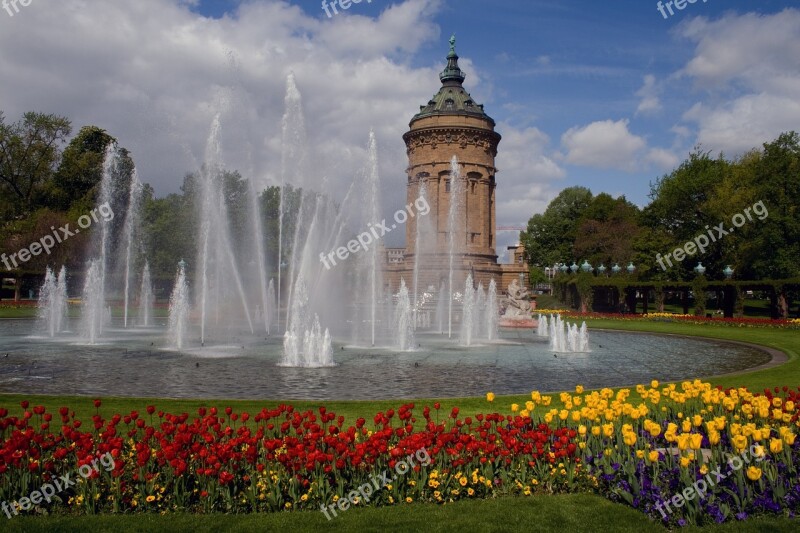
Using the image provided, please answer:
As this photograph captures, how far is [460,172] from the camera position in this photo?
2726 inches

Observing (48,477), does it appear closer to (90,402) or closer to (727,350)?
(90,402)

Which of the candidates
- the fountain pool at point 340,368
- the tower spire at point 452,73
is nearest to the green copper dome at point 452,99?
the tower spire at point 452,73

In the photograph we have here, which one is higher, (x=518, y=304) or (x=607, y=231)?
(x=607, y=231)

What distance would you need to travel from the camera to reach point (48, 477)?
22.8 feet

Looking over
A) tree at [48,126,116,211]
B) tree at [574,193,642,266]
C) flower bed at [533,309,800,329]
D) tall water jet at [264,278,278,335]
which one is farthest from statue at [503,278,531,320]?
tree at [48,126,116,211]

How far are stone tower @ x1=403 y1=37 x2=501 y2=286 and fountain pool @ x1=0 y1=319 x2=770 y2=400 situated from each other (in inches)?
1581

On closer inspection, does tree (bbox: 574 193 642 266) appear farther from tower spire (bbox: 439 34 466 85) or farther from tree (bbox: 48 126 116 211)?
tree (bbox: 48 126 116 211)

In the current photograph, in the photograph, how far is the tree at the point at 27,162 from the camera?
59.4m

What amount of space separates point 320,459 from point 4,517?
321 cm

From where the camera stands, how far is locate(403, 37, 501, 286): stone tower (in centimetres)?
6869

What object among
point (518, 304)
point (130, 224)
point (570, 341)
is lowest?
point (570, 341)

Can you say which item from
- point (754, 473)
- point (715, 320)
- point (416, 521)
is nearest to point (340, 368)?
point (416, 521)

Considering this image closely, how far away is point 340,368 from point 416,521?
486 inches

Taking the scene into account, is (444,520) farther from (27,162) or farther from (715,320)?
(27,162)
